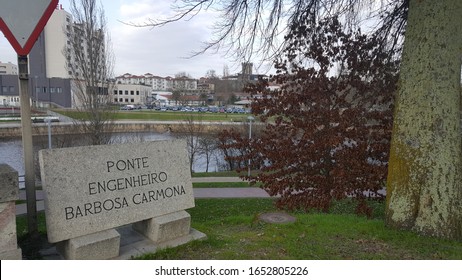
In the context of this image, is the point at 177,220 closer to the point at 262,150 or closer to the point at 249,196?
the point at 262,150

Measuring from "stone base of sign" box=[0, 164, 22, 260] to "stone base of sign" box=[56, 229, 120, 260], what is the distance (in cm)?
47

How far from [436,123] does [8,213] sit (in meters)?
4.65

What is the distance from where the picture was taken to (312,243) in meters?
3.97

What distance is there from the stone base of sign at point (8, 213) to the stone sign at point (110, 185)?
30cm

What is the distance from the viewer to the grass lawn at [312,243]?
3619mm

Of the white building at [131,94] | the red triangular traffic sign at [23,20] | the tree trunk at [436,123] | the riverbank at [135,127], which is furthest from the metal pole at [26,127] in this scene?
the white building at [131,94]

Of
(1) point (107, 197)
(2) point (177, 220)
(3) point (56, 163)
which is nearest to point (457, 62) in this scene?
(2) point (177, 220)

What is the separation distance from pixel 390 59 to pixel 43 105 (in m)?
72.1

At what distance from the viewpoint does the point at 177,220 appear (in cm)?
408

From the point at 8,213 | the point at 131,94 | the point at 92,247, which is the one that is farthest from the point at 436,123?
the point at 131,94

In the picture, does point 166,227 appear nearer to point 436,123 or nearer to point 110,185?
point 110,185

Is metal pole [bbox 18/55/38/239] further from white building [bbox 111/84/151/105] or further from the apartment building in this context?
white building [bbox 111/84/151/105]

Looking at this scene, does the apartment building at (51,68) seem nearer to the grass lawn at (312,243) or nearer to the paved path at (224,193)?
the paved path at (224,193)

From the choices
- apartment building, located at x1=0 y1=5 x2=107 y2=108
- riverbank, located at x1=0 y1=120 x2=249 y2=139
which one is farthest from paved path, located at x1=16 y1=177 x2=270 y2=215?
apartment building, located at x1=0 y1=5 x2=107 y2=108
